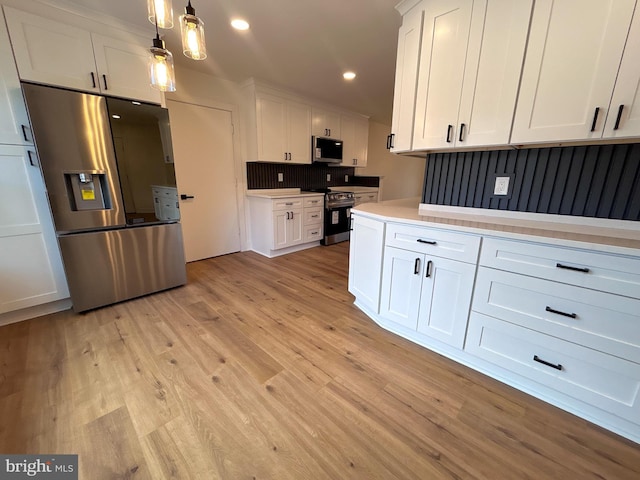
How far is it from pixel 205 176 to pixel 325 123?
228 centimetres

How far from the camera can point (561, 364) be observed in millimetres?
1375

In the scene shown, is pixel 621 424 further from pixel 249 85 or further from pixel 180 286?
A: pixel 249 85

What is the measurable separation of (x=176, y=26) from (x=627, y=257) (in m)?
3.40

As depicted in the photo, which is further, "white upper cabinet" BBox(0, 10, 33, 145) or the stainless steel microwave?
the stainless steel microwave

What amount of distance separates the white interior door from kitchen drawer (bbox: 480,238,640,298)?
3323 mm

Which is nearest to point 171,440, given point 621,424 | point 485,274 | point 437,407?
point 437,407

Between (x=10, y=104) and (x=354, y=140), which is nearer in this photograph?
(x=10, y=104)

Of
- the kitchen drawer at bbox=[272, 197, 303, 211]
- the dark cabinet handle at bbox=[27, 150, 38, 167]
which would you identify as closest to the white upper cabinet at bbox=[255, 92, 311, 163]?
the kitchen drawer at bbox=[272, 197, 303, 211]

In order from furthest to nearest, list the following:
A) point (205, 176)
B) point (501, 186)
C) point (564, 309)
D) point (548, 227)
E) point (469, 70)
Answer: point (205, 176), point (501, 186), point (469, 70), point (548, 227), point (564, 309)

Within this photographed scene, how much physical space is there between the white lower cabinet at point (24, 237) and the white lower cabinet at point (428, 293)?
283 centimetres

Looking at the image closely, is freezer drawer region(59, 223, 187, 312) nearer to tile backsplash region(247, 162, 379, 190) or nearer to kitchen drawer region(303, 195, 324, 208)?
tile backsplash region(247, 162, 379, 190)

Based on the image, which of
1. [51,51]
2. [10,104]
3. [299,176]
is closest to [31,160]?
[10,104]

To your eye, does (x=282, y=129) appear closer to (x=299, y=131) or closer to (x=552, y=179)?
(x=299, y=131)

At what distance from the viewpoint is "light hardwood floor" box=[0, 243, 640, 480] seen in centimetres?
113
